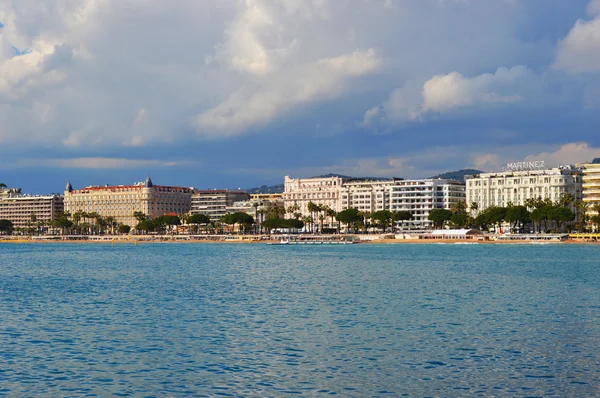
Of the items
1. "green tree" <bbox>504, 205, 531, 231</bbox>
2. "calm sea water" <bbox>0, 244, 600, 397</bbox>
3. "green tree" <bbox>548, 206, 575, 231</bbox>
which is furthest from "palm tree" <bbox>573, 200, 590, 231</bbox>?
"calm sea water" <bbox>0, 244, 600, 397</bbox>

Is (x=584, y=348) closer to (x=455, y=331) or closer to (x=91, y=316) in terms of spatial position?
(x=455, y=331)

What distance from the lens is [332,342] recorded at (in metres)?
33.1

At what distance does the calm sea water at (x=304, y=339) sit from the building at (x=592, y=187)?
127966mm

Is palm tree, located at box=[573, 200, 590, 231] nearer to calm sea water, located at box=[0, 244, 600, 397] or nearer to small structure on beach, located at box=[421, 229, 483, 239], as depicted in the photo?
small structure on beach, located at box=[421, 229, 483, 239]

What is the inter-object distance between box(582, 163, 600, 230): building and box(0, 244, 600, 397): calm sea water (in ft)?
420

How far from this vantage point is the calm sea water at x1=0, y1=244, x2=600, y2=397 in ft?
84.1

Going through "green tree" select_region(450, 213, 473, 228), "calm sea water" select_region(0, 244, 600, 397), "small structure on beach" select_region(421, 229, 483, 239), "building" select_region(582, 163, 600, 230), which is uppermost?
"building" select_region(582, 163, 600, 230)

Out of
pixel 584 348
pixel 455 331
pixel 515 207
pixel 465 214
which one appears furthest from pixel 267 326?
pixel 465 214

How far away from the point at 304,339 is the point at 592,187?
542 ft

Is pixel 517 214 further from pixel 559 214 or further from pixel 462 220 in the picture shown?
pixel 462 220

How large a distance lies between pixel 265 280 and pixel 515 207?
408 ft

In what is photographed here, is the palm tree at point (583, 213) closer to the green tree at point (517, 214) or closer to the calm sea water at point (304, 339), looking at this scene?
the green tree at point (517, 214)

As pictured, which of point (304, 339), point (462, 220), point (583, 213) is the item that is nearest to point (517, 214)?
point (583, 213)

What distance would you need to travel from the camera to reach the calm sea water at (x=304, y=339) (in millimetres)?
25625
